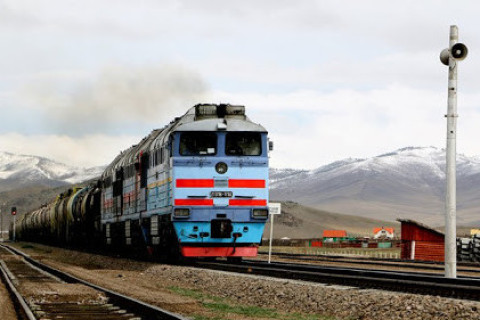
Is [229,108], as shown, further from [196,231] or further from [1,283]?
[1,283]

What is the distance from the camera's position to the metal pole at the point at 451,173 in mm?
19609

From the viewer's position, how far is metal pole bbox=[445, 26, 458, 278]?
64.3 feet

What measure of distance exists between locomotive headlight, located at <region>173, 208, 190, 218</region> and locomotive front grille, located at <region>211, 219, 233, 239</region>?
897mm

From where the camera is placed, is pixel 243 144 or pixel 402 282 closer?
pixel 402 282

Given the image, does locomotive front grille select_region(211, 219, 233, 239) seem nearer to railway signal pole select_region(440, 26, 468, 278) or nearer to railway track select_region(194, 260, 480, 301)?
railway track select_region(194, 260, 480, 301)

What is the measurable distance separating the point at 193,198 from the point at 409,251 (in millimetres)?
22860

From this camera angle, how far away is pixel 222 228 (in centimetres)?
2538

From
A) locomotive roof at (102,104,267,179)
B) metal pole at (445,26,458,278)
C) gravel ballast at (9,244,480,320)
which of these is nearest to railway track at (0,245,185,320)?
gravel ballast at (9,244,480,320)

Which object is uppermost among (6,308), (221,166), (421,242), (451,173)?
(221,166)

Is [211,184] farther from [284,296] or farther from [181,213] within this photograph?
[284,296]

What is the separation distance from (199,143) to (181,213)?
7.96 feet

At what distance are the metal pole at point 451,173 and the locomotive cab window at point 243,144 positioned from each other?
765cm

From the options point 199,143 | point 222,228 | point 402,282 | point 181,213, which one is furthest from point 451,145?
point 181,213

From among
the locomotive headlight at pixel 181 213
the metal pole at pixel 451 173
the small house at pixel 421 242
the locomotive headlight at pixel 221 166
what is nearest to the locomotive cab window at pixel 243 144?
the locomotive headlight at pixel 221 166
